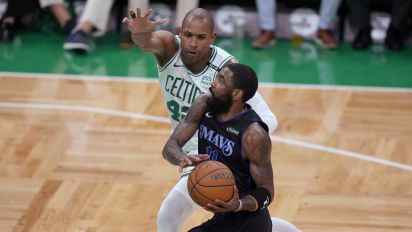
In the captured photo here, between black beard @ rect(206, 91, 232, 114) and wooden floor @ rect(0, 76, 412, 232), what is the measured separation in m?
1.89

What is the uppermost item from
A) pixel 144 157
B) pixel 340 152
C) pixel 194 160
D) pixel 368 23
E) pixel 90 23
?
pixel 194 160

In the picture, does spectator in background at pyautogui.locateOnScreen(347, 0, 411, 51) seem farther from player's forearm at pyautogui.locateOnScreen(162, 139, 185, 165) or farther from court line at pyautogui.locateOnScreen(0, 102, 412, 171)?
player's forearm at pyautogui.locateOnScreen(162, 139, 185, 165)

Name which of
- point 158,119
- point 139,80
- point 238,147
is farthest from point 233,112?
point 139,80

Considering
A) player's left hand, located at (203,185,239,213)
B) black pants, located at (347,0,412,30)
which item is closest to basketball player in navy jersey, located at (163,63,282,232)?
player's left hand, located at (203,185,239,213)

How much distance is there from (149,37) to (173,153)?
0.93 metres

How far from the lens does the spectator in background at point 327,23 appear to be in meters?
11.5

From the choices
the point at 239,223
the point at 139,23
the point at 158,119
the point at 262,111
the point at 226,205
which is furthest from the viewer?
the point at 158,119

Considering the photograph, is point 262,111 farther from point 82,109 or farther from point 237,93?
point 82,109

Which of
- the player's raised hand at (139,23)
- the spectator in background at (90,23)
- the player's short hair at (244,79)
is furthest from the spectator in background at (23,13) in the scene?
the player's short hair at (244,79)

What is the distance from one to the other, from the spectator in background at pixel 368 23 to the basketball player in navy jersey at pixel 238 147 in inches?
247

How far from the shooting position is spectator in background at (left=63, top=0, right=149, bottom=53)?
37.1 feet

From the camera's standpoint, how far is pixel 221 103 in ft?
17.7

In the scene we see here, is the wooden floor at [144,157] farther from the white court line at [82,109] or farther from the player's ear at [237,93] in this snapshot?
the player's ear at [237,93]

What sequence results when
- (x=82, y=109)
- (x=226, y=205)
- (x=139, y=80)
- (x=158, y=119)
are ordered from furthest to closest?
(x=139, y=80), (x=82, y=109), (x=158, y=119), (x=226, y=205)
